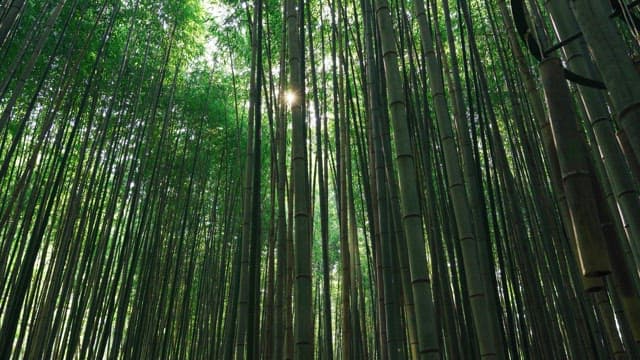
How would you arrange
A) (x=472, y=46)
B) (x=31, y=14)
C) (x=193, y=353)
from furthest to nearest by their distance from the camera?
(x=193, y=353) → (x=31, y=14) → (x=472, y=46)

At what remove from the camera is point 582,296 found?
260 cm

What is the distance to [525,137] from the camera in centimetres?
271

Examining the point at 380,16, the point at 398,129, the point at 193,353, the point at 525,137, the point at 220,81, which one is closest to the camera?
the point at 398,129

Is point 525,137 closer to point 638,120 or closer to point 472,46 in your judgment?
point 472,46

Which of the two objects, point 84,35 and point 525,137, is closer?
point 525,137

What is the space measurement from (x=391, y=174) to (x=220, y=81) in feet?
13.9

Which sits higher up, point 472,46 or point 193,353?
point 472,46

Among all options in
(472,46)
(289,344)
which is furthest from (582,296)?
(289,344)

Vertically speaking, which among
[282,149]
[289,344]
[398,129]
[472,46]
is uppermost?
[472,46]

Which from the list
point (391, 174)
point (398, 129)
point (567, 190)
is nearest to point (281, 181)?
point (391, 174)

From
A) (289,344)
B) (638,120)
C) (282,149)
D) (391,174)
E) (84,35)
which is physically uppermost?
(84,35)

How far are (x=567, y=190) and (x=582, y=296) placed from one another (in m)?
2.25

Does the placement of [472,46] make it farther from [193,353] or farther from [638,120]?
[193,353]

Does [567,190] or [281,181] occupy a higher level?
[281,181]
